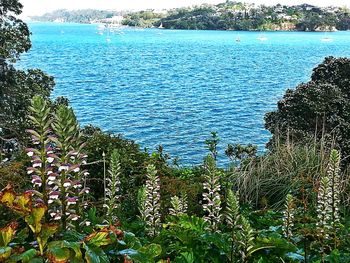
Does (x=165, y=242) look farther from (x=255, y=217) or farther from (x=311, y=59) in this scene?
(x=311, y=59)

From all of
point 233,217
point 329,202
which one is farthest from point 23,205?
point 329,202

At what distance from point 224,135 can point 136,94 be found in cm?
1898

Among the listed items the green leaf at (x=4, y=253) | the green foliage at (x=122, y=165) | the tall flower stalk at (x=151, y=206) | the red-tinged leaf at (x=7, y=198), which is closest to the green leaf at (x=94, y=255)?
the green leaf at (x=4, y=253)

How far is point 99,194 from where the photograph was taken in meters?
7.85

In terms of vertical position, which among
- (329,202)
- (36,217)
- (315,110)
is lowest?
(315,110)

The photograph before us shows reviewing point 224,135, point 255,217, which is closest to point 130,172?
point 255,217

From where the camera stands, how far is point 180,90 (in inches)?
2021

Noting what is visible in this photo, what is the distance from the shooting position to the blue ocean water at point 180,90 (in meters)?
32.0

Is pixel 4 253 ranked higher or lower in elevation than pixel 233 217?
higher

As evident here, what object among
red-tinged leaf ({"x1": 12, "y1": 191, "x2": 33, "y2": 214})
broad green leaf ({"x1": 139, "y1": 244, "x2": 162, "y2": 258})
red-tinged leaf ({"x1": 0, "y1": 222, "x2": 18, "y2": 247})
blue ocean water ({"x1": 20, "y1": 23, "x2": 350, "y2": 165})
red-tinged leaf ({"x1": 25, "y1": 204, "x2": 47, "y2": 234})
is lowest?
blue ocean water ({"x1": 20, "y1": 23, "x2": 350, "y2": 165})

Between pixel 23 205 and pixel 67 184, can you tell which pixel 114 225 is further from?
pixel 23 205

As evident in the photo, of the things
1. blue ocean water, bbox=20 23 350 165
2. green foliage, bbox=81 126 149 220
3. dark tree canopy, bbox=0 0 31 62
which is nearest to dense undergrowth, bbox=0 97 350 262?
green foliage, bbox=81 126 149 220

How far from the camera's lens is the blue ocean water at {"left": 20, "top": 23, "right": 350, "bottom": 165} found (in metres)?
32.0

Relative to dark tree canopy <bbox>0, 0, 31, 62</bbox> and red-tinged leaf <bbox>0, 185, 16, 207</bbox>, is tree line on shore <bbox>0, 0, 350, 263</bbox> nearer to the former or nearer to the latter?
red-tinged leaf <bbox>0, 185, 16, 207</bbox>
